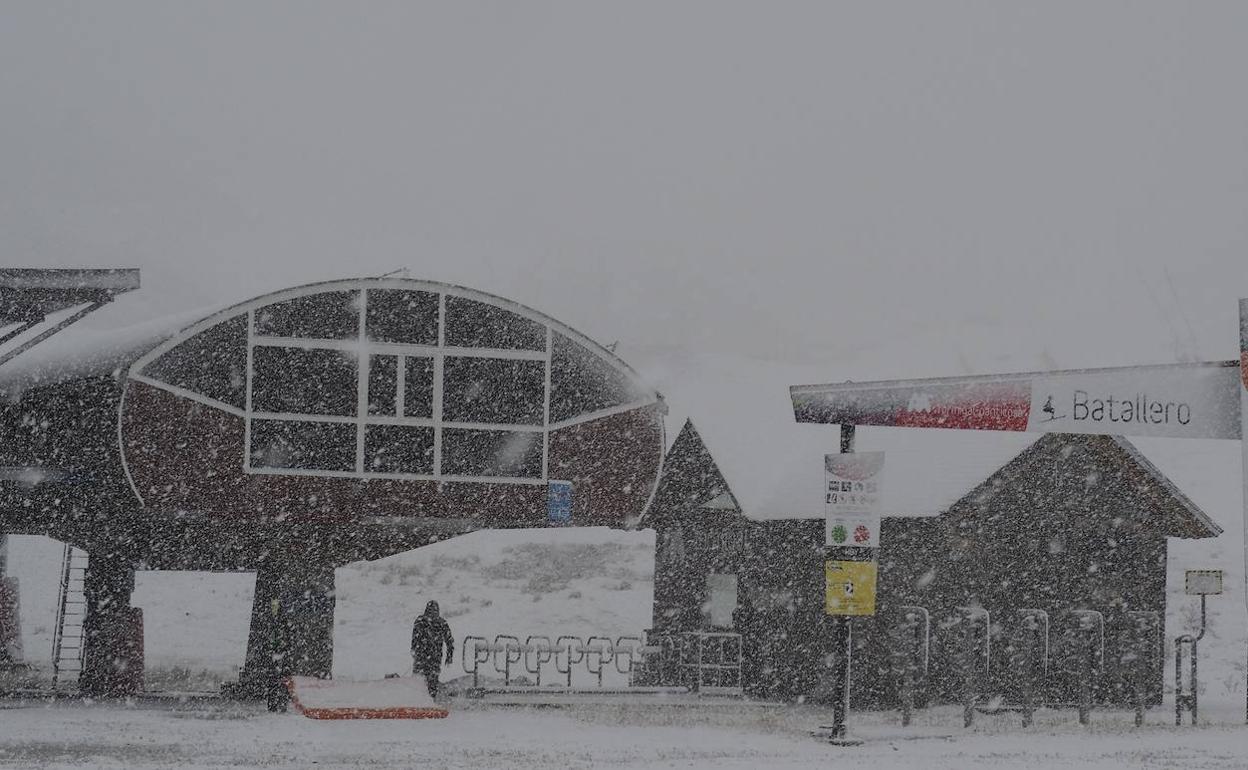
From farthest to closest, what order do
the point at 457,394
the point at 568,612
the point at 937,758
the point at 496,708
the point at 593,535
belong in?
1. the point at 593,535
2. the point at 568,612
3. the point at 457,394
4. the point at 496,708
5. the point at 937,758

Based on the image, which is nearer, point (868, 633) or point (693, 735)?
point (693, 735)

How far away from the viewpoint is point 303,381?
20922mm

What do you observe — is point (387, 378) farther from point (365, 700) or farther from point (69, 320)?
point (365, 700)

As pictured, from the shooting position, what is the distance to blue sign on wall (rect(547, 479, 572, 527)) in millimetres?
21562

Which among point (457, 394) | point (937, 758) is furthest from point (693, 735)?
point (457, 394)

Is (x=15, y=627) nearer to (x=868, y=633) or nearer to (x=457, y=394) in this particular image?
(x=457, y=394)

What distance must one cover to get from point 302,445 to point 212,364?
231 cm

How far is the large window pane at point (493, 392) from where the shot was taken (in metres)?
21.8

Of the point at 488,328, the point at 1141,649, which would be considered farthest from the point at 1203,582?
the point at 488,328

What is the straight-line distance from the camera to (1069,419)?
1686 centimetres

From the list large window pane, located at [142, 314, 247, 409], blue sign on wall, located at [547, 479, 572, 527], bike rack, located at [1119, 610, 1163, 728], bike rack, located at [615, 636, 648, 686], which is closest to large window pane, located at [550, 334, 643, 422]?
blue sign on wall, located at [547, 479, 572, 527]

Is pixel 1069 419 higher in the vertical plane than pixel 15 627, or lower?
higher

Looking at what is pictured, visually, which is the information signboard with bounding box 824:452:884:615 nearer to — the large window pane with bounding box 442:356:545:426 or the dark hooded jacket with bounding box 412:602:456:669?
the large window pane with bounding box 442:356:545:426

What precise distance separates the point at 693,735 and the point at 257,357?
8288 mm
